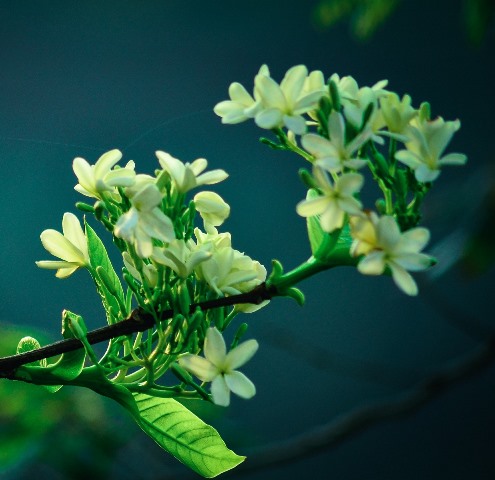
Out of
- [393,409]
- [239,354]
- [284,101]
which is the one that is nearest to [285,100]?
[284,101]

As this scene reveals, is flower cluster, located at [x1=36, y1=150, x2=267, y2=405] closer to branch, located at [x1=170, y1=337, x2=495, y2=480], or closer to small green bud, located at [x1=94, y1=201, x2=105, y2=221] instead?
small green bud, located at [x1=94, y1=201, x2=105, y2=221]

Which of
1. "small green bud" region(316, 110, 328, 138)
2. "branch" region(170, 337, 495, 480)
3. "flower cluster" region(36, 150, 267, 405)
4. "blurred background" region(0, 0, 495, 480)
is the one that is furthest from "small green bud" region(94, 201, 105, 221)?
"blurred background" region(0, 0, 495, 480)

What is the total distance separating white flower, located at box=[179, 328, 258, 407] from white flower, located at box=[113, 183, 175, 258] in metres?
0.05

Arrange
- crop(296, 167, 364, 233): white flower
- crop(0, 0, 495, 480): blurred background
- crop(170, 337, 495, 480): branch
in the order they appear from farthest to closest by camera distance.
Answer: crop(0, 0, 495, 480): blurred background, crop(170, 337, 495, 480): branch, crop(296, 167, 364, 233): white flower

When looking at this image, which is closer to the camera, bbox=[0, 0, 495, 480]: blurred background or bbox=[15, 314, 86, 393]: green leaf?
bbox=[15, 314, 86, 393]: green leaf

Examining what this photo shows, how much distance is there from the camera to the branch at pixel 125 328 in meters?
0.34

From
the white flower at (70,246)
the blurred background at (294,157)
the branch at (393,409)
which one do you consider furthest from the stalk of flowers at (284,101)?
the blurred background at (294,157)

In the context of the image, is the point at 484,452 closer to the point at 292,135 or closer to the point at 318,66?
the point at 318,66

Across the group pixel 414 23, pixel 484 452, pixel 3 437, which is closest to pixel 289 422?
pixel 484 452

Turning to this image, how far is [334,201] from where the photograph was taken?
321mm

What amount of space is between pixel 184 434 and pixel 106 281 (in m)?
0.08

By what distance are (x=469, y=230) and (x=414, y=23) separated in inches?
113

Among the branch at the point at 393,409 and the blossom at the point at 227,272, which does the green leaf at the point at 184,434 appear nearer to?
the blossom at the point at 227,272

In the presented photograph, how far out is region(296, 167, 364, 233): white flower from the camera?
310mm
